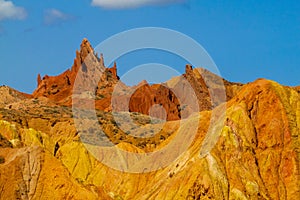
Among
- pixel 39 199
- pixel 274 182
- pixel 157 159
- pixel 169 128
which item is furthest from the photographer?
pixel 169 128

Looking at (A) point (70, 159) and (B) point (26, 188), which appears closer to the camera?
(B) point (26, 188)

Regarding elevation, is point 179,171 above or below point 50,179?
above

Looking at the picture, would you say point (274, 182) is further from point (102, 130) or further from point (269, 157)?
point (102, 130)

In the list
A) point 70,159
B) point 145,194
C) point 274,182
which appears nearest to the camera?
point 274,182

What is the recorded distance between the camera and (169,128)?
18388 centimetres

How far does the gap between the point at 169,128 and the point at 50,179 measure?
9561 cm

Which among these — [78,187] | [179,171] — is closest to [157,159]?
[179,171]

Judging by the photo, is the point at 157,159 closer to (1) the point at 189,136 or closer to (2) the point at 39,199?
(1) the point at 189,136

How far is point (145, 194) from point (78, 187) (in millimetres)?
24596

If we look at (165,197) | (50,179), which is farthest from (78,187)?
(165,197)

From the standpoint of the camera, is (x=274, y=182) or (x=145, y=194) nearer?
(x=274, y=182)

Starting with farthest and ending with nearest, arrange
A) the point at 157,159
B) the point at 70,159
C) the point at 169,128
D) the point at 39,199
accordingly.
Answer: the point at 169,128 < the point at 70,159 < the point at 157,159 < the point at 39,199

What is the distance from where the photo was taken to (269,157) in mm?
105062

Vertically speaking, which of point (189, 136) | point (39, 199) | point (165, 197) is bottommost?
point (39, 199)
